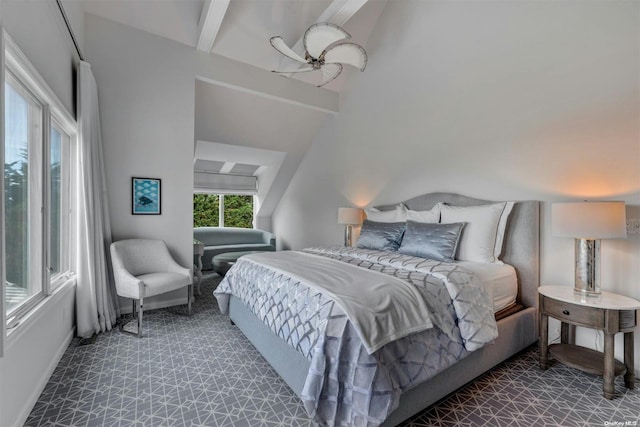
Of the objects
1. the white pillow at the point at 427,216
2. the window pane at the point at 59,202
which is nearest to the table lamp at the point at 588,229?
the white pillow at the point at 427,216

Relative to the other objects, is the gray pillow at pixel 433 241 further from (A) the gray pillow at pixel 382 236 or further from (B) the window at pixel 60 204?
(B) the window at pixel 60 204

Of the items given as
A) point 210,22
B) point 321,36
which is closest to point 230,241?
point 210,22

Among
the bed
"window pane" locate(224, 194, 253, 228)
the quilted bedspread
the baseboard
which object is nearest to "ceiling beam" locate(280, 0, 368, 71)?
the bed

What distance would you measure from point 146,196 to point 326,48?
260 cm

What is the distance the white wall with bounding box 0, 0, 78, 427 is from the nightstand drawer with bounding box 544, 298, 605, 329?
3.33 meters

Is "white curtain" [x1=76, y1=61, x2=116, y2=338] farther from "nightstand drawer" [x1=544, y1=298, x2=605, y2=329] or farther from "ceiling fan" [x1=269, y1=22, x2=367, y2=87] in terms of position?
"nightstand drawer" [x1=544, y1=298, x2=605, y2=329]

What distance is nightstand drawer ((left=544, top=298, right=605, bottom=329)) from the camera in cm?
189

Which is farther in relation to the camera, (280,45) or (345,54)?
(345,54)

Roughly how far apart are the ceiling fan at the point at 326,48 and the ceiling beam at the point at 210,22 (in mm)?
815

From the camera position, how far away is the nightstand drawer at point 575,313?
6.21 ft

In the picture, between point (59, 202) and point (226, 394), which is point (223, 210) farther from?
point (226, 394)

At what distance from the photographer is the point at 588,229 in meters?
1.96

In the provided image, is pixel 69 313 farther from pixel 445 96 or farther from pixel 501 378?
pixel 445 96

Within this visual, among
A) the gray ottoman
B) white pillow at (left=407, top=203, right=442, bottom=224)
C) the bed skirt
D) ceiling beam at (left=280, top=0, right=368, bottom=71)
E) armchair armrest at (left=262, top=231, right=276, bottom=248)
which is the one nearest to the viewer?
the bed skirt
